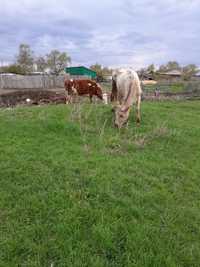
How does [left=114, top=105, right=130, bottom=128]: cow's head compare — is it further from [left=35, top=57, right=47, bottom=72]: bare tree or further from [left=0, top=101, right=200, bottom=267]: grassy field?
[left=35, top=57, right=47, bottom=72]: bare tree

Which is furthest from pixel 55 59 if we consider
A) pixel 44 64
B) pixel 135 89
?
pixel 135 89

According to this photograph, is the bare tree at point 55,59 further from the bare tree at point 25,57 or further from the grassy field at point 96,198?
the grassy field at point 96,198

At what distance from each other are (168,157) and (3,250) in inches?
130

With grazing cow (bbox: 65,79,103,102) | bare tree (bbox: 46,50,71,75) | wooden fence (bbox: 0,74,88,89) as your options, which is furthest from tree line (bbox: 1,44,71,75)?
grazing cow (bbox: 65,79,103,102)

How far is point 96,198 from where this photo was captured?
3.68 meters

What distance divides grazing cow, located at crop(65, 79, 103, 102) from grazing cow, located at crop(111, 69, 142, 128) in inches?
167

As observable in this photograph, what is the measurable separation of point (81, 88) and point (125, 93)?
5.27 meters

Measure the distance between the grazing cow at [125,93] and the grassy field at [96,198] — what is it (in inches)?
32.2

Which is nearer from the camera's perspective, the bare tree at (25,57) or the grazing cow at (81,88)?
the grazing cow at (81,88)

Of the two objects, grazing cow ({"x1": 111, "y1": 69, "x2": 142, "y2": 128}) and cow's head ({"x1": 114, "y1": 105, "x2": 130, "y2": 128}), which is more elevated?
grazing cow ({"x1": 111, "y1": 69, "x2": 142, "y2": 128})

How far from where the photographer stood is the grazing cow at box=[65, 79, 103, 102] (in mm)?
12439

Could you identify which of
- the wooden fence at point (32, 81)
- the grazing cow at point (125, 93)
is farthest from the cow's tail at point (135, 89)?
the wooden fence at point (32, 81)

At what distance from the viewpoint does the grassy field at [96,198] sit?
9.41ft

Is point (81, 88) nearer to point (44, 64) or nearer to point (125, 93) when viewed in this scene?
point (125, 93)
